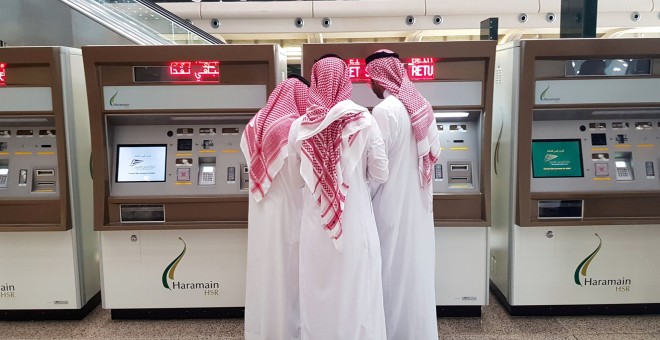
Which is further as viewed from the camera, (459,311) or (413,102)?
(459,311)

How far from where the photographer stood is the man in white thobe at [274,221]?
2744 mm

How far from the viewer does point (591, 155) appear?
346 cm

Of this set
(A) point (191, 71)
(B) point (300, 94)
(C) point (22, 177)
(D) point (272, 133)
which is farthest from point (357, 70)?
(C) point (22, 177)

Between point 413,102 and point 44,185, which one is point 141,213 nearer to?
point 44,185

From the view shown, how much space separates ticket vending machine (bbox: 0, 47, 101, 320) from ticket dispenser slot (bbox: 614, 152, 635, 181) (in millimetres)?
3873

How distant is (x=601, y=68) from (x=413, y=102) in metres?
1.55

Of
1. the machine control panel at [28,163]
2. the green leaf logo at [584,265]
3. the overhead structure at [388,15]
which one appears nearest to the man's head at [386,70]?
the green leaf logo at [584,265]

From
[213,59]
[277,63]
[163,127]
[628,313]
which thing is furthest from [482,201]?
[163,127]

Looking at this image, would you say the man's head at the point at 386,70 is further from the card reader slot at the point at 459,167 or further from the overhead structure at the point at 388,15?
the overhead structure at the point at 388,15

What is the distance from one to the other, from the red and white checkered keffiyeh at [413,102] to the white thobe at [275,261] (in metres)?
0.75

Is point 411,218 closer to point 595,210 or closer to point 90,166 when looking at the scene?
point 595,210

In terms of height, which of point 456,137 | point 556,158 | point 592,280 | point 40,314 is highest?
point 456,137

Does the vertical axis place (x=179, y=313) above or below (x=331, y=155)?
below

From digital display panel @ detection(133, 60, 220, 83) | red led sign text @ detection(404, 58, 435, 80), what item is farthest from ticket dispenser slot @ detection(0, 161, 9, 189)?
red led sign text @ detection(404, 58, 435, 80)
